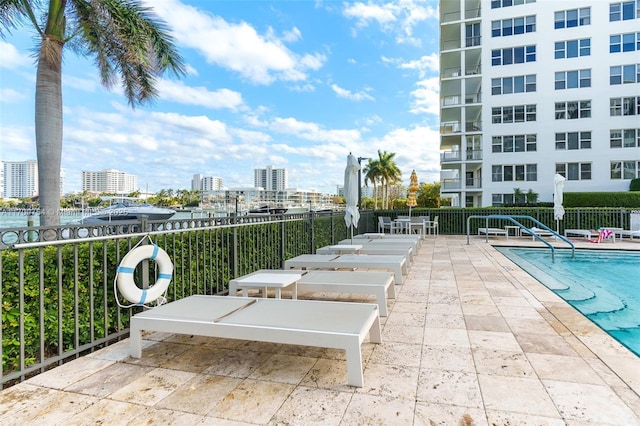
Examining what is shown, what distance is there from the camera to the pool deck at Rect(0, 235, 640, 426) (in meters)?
2.14

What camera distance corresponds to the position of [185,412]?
2188 mm

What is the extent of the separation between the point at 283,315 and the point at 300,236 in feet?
15.9

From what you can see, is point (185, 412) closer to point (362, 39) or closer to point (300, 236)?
point (300, 236)

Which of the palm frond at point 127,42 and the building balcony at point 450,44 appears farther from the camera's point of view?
the building balcony at point 450,44

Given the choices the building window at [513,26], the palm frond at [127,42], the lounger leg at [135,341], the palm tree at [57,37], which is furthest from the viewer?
the building window at [513,26]

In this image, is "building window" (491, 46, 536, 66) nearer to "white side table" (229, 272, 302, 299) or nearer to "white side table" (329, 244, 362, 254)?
"white side table" (329, 244, 362, 254)

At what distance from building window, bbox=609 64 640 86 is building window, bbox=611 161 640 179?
4.89 metres

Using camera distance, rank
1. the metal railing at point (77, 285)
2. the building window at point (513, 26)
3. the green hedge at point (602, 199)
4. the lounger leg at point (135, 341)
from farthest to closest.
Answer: the building window at point (513, 26) < the green hedge at point (602, 199) < the lounger leg at point (135, 341) < the metal railing at point (77, 285)

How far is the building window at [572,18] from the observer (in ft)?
73.5

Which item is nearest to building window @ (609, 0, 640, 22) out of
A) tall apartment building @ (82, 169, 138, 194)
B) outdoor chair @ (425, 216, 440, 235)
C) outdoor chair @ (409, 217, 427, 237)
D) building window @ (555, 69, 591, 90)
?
building window @ (555, 69, 591, 90)

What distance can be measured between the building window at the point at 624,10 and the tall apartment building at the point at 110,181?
151ft

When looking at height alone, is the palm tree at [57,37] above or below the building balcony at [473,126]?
below

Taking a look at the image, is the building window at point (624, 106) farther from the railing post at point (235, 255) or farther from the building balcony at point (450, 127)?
the railing post at point (235, 255)

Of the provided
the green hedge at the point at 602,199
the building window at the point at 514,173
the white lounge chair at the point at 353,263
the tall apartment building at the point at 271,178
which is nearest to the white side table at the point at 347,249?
the white lounge chair at the point at 353,263
